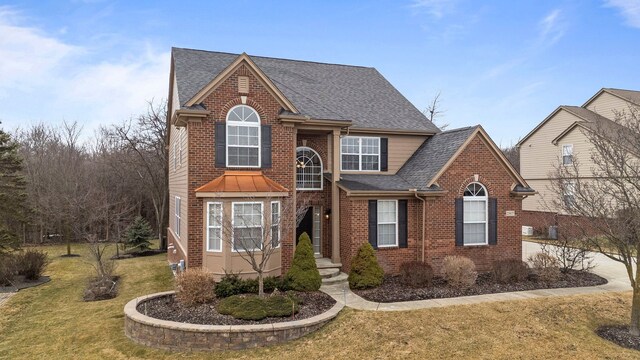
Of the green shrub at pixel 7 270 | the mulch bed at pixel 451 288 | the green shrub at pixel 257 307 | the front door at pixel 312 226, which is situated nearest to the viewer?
the green shrub at pixel 257 307

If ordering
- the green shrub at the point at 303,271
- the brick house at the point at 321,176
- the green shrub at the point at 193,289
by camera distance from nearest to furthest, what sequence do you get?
the green shrub at the point at 193,289 < the green shrub at the point at 303,271 < the brick house at the point at 321,176

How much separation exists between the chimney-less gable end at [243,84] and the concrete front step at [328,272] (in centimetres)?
686

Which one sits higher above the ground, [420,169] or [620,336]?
[420,169]

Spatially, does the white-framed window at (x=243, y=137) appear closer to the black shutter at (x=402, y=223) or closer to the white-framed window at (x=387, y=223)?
the white-framed window at (x=387, y=223)

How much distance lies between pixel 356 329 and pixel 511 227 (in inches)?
372

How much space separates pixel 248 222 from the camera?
12.2 metres

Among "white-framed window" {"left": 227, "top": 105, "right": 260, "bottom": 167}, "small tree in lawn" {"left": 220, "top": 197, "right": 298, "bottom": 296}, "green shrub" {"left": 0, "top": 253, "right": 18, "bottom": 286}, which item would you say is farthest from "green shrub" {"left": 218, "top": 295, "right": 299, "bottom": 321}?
"green shrub" {"left": 0, "top": 253, "right": 18, "bottom": 286}

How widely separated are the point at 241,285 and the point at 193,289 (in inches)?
61.0

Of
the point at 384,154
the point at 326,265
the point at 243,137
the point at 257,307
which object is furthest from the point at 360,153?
the point at 257,307

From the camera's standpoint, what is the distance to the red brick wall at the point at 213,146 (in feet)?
40.5

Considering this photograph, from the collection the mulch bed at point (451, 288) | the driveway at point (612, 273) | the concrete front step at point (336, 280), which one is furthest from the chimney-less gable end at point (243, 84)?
the driveway at point (612, 273)

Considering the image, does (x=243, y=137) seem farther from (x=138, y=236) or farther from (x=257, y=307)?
(x=138, y=236)

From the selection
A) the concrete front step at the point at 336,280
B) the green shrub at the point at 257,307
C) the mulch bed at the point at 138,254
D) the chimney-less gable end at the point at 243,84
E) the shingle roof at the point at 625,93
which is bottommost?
the mulch bed at the point at 138,254

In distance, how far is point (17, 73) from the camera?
2114cm
